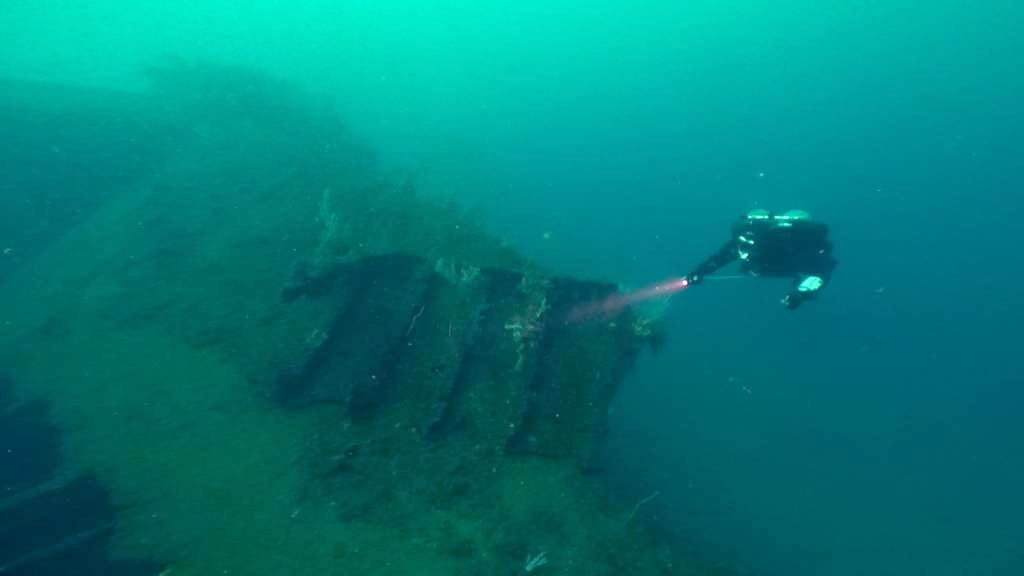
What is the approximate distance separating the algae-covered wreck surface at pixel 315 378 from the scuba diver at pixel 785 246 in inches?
101

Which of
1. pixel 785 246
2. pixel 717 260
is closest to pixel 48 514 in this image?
pixel 717 260

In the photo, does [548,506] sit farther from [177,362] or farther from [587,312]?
[177,362]

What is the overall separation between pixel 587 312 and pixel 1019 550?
13761 mm

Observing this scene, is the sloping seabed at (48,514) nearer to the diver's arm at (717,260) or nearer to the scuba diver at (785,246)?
the diver's arm at (717,260)

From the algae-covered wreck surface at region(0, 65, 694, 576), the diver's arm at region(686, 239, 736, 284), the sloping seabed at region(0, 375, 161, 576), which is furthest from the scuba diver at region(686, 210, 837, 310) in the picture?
the sloping seabed at region(0, 375, 161, 576)

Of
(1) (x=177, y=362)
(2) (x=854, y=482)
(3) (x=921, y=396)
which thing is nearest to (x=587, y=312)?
(1) (x=177, y=362)

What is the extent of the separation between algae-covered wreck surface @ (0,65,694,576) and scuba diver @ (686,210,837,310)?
8.45ft

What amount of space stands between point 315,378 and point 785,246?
7703 mm

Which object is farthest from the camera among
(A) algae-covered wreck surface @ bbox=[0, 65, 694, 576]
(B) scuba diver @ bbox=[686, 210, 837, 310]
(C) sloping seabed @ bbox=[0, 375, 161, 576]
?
(B) scuba diver @ bbox=[686, 210, 837, 310]

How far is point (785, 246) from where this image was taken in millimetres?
8312

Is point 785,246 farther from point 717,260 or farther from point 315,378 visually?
point 315,378

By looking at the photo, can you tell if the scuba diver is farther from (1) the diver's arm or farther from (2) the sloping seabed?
(2) the sloping seabed

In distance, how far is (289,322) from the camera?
768cm

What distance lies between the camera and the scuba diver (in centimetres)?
815
